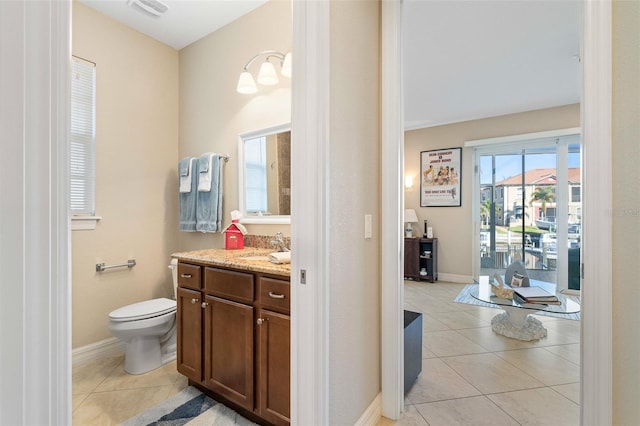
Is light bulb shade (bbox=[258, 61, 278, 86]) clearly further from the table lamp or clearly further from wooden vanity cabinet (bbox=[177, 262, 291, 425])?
the table lamp

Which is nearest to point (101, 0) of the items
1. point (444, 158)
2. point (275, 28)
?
point (275, 28)

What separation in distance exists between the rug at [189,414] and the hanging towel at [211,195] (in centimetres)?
126

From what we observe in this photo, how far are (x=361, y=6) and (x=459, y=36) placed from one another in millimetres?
1745

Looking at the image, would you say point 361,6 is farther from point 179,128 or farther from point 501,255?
point 501,255

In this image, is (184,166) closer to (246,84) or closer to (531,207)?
(246,84)

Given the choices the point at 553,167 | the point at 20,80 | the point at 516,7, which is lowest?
the point at 20,80

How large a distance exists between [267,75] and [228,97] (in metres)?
0.59

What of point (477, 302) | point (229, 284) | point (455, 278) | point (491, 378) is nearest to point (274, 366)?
point (229, 284)

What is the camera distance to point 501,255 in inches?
203

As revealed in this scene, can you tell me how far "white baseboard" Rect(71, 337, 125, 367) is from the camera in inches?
94.0

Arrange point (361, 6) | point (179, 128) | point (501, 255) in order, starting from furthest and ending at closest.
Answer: point (501, 255), point (179, 128), point (361, 6)

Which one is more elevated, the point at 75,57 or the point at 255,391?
the point at 75,57

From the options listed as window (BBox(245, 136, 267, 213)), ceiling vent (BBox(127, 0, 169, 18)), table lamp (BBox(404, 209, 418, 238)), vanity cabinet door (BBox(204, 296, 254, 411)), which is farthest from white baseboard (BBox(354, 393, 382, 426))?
table lamp (BBox(404, 209, 418, 238))

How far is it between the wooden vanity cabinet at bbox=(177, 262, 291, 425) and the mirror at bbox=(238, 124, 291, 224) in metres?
0.69
